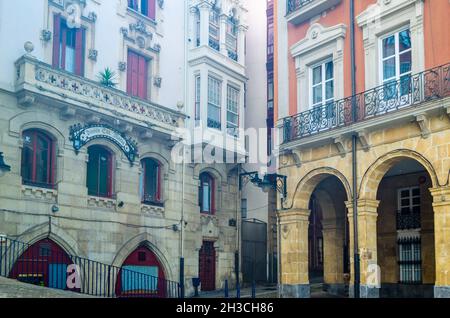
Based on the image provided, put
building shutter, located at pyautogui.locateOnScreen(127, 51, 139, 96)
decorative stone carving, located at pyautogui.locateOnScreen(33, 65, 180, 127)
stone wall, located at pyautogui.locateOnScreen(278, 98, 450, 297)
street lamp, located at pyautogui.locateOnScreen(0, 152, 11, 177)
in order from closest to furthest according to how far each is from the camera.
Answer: stone wall, located at pyautogui.locateOnScreen(278, 98, 450, 297) → street lamp, located at pyautogui.locateOnScreen(0, 152, 11, 177) → decorative stone carving, located at pyautogui.locateOnScreen(33, 65, 180, 127) → building shutter, located at pyautogui.locateOnScreen(127, 51, 139, 96)

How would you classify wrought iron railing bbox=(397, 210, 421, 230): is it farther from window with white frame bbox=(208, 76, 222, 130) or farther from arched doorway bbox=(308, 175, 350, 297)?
window with white frame bbox=(208, 76, 222, 130)

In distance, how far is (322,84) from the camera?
1580cm

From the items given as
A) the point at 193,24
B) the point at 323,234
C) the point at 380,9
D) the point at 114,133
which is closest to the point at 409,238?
the point at 323,234

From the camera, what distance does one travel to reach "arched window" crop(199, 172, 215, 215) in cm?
1888

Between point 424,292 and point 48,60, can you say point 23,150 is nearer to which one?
point 48,60

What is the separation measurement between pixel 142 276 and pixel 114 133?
12.5 feet

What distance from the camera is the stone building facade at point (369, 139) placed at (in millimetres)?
12930

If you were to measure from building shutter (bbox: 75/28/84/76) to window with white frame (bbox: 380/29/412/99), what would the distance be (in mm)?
7165

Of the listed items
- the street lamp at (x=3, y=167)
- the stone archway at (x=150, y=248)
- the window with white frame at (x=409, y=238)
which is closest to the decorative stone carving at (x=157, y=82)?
the stone archway at (x=150, y=248)

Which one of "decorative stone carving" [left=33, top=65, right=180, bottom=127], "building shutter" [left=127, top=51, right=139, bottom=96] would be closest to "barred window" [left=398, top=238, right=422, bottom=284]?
"decorative stone carving" [left=33, top=65, right=180, bottom=127]

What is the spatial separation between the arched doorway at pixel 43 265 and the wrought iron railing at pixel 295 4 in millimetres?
8328

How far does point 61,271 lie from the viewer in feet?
47.6

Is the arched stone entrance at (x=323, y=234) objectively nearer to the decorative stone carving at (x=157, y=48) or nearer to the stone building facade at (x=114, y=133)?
the stone building facade at (x=114, y=133)

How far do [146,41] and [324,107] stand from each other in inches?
209
